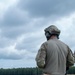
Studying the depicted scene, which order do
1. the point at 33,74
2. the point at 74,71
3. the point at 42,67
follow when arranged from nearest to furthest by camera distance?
the point at 42,67, the point at 74,71, the point at 33,74

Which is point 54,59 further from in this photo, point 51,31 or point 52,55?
point 51,31

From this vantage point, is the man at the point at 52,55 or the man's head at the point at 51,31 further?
the man's head at the point at 51,31

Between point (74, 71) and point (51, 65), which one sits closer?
point (51, 65)

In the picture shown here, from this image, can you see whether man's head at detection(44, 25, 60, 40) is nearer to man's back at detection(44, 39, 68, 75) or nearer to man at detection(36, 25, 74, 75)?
man at detection(36, 25, 74, 75)

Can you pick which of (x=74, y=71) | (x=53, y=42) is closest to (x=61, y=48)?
(x=53, y=42)

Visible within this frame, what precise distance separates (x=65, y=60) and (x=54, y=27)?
25.2 inches

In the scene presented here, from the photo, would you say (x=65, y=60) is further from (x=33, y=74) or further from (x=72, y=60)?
(x=33, y=74)

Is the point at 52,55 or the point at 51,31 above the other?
the point at 51,31

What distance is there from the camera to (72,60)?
618 centimetres

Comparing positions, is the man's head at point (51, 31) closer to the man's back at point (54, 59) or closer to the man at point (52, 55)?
the man at point (52, 55)

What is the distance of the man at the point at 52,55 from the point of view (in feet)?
19.2

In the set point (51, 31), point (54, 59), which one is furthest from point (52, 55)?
point (51, 31)

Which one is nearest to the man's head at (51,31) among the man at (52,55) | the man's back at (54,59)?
the man at (52,55)

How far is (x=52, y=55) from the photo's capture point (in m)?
5.97
